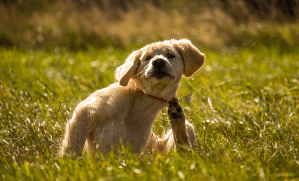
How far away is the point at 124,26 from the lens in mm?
8570

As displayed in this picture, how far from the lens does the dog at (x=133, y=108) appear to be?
2.30m

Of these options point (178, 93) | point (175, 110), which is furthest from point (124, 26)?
point (175, 110)

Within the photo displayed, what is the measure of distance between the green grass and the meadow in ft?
0.03

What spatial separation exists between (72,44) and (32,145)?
5.98 metres

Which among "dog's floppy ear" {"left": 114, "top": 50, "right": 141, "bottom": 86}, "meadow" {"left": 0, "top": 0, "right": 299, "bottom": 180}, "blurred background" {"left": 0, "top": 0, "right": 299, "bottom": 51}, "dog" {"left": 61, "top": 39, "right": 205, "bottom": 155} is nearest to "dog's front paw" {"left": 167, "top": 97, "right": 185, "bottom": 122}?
"dog" {"left": 61, "top": 39, "right": 205, "bottom": 155}

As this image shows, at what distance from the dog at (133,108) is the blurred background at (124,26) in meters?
4.92

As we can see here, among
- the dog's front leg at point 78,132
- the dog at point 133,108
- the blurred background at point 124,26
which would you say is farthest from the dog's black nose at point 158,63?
the blurred background at point 124,26

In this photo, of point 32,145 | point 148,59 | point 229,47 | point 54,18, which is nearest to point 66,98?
point 32,145

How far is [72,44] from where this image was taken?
809 centimetres

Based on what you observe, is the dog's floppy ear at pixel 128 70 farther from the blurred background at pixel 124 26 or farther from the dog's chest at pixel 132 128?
the blurred background at pixel 124 26

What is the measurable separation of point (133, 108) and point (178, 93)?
6.02 ft

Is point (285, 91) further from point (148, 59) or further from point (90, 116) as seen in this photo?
point (90, 116)

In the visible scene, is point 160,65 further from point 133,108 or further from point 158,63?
point 133,108

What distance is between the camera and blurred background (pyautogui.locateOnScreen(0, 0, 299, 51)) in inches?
300
